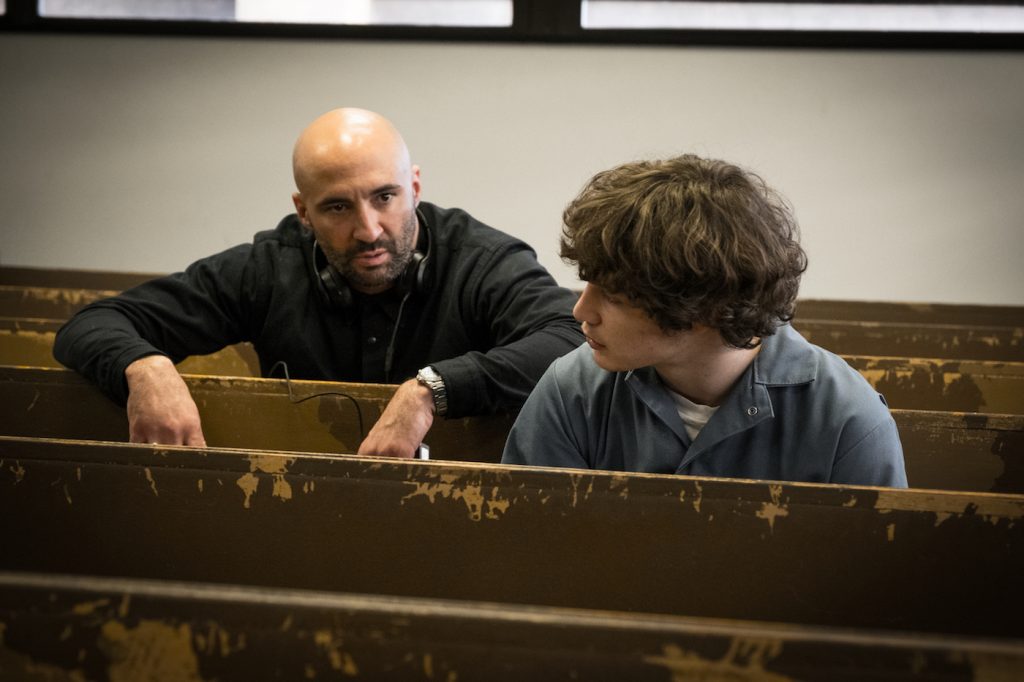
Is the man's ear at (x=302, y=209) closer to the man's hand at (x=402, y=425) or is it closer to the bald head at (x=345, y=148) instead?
the bald head at (x=345, y=148)

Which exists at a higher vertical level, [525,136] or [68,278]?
[525,136]

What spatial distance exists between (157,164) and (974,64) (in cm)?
292

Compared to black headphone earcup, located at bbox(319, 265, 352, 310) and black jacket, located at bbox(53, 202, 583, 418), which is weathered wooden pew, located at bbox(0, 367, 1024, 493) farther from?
black headphone earcup, located at bbox(319, 265, 352, 310)

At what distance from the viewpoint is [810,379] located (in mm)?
1202

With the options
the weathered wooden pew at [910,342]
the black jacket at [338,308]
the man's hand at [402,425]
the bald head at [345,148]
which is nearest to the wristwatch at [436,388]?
the man's hand at [402,425]

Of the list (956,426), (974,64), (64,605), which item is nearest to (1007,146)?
(974,64)

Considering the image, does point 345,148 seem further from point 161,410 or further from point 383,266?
point 161,410

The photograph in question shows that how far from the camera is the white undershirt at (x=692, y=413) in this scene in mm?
1259

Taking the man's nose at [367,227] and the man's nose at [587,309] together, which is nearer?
the man's nose at [587,309]

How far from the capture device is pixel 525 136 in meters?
3.51

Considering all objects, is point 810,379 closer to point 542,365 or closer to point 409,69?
point 542,365

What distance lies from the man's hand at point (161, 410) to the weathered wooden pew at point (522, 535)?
50 centimetres

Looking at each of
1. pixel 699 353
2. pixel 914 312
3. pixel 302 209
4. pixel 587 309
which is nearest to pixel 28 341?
pixel 302 209

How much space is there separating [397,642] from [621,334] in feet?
1.62
